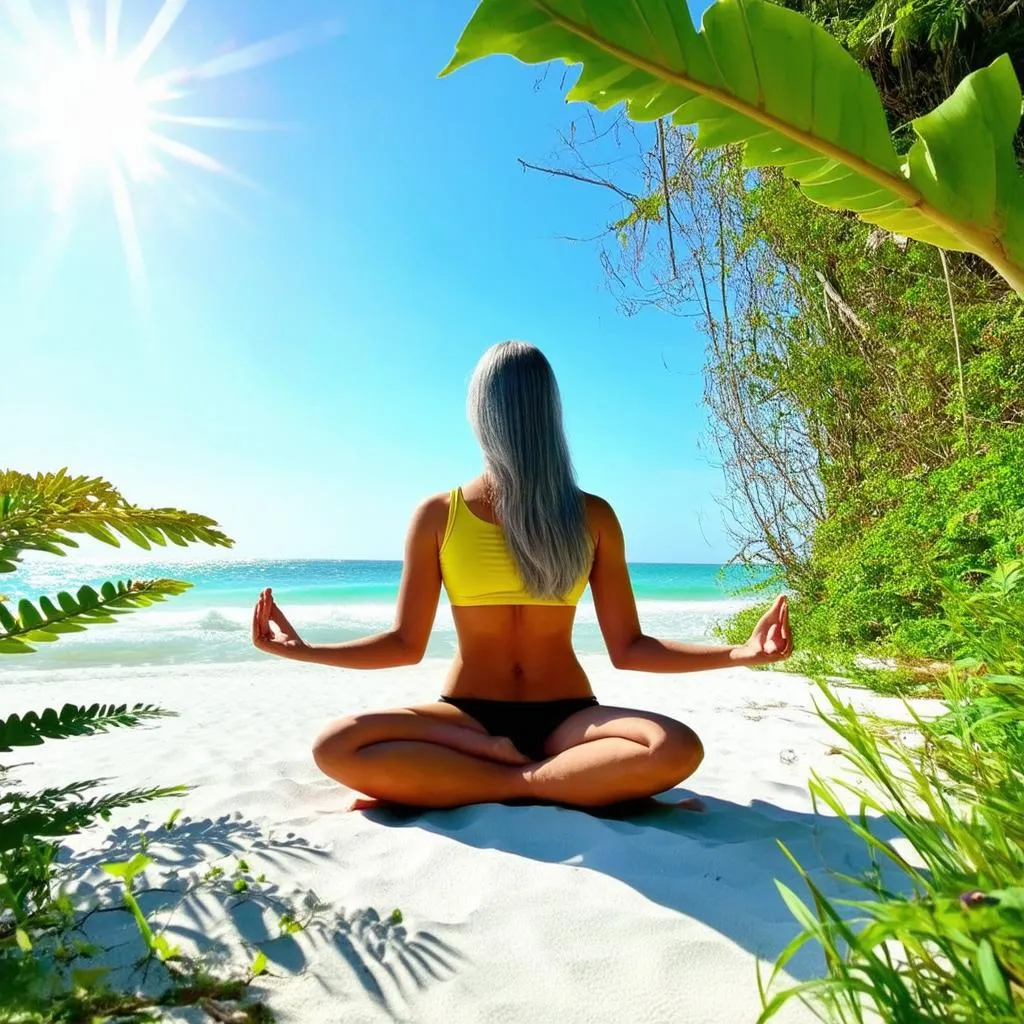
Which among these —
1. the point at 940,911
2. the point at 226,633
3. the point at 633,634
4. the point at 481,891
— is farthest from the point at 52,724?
the point at 226,633

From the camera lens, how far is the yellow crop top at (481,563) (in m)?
2.31

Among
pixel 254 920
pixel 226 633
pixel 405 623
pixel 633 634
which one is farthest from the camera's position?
pixel 226 633

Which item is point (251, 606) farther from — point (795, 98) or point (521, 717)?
point (795, 98)

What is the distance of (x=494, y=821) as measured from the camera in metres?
1.95

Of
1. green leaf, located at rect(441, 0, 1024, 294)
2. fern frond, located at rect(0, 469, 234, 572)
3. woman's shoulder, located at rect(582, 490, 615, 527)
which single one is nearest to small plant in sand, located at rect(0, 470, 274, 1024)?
fern frond, located at rect(0, 469, 234, 572)

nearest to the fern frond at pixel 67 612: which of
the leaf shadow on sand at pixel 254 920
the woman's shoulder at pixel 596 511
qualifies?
the leaf shadow on sand at pixel 254 920

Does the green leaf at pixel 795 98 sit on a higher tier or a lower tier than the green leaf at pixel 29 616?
higher

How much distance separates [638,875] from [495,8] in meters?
1.63

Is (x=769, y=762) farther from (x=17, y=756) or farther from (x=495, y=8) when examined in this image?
(x=17, y=756)

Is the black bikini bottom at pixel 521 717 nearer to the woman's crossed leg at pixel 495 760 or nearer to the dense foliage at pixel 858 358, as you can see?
the woman's crossed leg at pixel 495 760

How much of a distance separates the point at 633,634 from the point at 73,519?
177 centimetres

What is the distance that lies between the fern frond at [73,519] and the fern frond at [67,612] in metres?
0.07

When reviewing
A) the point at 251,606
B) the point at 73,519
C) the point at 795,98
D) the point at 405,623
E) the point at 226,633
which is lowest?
the point at 251,606

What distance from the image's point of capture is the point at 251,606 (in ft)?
69.6
